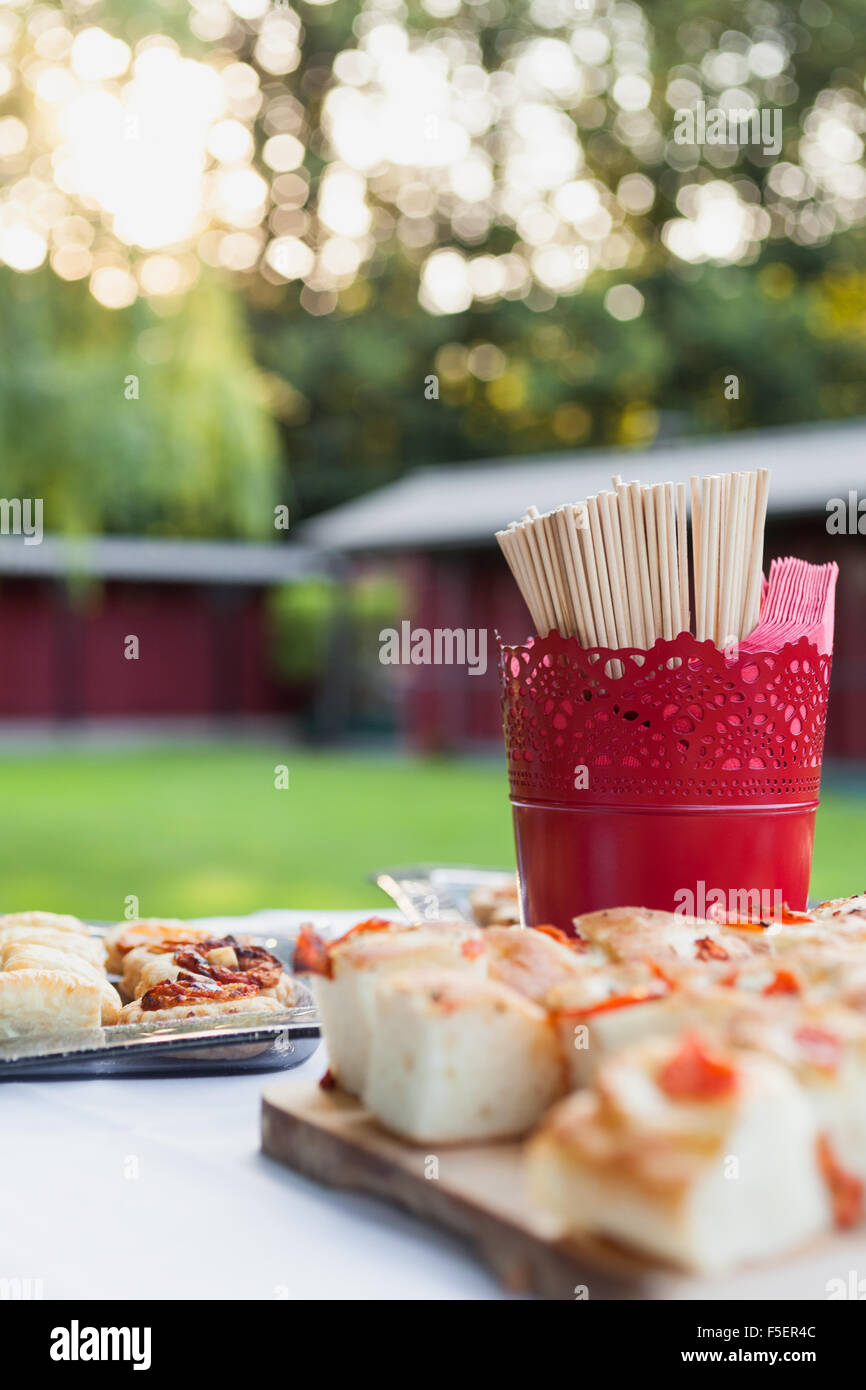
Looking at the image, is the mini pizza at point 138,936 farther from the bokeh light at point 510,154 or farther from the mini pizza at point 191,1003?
the bokeh light at point 510,154

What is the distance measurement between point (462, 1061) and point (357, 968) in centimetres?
10

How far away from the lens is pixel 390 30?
72.8ft

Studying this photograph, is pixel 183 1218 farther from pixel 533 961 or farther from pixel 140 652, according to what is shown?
pixel 140 652

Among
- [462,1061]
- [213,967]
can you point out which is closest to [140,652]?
[213,967]

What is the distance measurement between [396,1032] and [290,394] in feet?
70.7

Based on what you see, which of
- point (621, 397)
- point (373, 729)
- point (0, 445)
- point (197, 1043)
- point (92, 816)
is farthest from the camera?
point (621, 397)

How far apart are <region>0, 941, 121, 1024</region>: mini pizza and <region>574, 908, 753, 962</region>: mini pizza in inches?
14.3

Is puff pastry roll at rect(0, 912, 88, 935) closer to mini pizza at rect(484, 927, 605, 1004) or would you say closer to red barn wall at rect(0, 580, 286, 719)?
mini pizza at rect(484, 927, 605, 1004)

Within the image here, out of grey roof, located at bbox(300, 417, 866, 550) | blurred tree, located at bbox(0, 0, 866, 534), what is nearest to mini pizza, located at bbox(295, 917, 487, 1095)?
grey roof, located at bbox(300, 417, 866, 550)

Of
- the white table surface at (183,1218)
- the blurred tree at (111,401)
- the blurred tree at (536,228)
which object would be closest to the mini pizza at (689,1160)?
the white table surface at (183,1218)

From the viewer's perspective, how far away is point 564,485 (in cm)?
1518

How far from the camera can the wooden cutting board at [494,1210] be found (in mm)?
602
